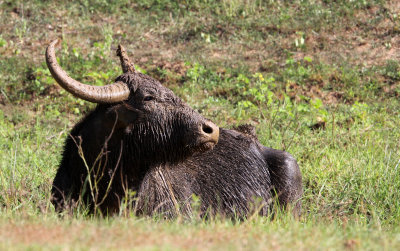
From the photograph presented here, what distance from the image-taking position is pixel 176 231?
3398mm

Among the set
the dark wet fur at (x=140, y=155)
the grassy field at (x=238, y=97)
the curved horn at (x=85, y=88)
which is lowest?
the grassy field at (x=238, y=97)

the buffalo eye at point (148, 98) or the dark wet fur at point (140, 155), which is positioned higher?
the buffalo eye at point (148, 98)

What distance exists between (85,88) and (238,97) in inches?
224

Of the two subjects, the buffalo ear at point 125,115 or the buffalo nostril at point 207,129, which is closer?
the buffalo nostril at point 207,129

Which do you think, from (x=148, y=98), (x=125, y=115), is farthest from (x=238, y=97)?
(x=125, y=115)

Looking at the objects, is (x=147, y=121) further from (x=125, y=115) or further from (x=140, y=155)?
(x=140, y=155)

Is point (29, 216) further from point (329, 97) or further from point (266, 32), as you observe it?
point (266, 32)

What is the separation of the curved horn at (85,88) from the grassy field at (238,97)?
3.21 ft

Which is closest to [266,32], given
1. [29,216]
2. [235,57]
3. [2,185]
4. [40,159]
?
[235,57]

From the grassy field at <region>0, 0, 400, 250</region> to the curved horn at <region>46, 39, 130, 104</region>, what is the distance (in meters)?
0.98

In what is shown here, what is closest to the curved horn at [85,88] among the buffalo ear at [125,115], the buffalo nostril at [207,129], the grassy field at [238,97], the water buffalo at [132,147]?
the water buffalo at [132,147]

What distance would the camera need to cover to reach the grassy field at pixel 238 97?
343 centimetres

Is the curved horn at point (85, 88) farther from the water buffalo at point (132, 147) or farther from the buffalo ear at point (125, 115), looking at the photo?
the buffalo ear at point (125, 115)

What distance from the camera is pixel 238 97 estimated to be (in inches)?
404
